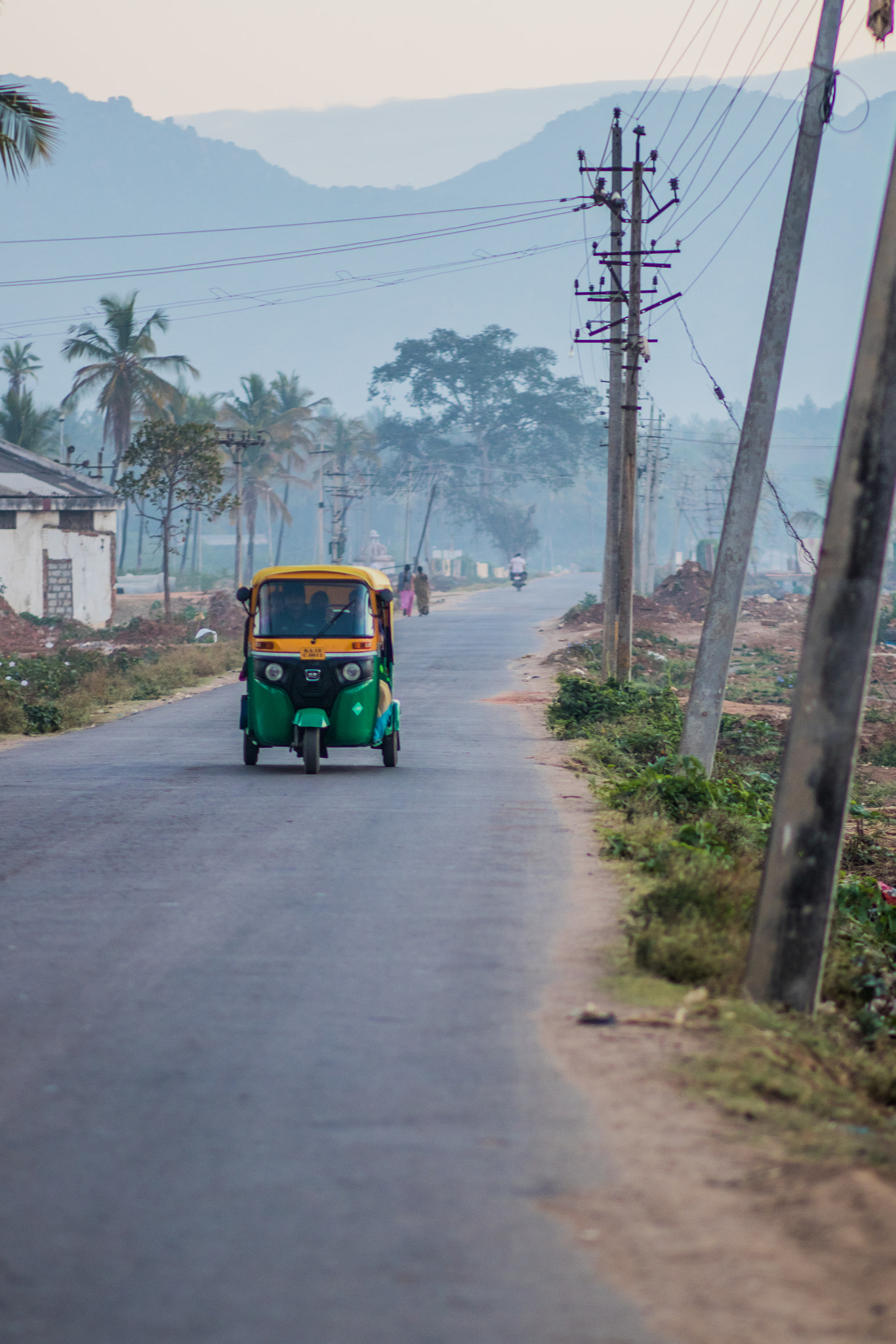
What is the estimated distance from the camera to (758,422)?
15477 millimetres

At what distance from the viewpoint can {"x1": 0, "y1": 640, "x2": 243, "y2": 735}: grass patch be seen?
22781mm

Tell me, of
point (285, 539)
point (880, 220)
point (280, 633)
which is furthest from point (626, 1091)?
point (285, 539)

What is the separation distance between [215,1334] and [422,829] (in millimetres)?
8557

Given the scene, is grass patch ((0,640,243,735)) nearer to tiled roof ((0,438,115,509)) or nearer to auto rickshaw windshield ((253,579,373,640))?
auto rickshaw windshield ((253,579,373,640))

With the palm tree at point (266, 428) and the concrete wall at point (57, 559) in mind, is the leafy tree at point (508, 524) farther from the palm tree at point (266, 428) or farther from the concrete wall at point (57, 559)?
the concrete wall at point (57, 559)

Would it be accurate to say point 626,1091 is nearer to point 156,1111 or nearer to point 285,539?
point 156,1111

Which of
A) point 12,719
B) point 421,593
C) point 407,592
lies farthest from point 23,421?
point 12,719

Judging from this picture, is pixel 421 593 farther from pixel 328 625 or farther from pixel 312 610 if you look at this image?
pixel 328 625

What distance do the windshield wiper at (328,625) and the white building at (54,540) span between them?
103ft

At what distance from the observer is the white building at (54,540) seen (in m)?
46.0

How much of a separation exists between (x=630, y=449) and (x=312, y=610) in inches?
444

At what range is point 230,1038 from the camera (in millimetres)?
6367

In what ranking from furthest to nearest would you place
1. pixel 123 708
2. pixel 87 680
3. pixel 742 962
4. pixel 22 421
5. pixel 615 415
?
pixel 22 421 → pixel 615 415 → pixel 87 680 → pixel 123 708 → pixel 742 962

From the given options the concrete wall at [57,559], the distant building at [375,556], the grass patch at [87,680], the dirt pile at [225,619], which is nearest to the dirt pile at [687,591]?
the dirt pile at [225,619]
